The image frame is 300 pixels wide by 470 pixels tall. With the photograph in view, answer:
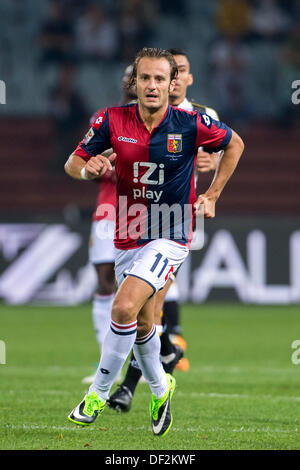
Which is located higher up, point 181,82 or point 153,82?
point 153,82

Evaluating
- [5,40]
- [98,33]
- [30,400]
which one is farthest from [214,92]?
[30,400]

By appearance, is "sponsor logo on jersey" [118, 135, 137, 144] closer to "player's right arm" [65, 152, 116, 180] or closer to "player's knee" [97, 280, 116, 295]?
"player's right arm" [65, 152, 116, 180]

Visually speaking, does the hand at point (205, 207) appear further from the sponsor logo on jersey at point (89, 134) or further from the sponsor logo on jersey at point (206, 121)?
the sponsor logo on jersey at point (89, 134)

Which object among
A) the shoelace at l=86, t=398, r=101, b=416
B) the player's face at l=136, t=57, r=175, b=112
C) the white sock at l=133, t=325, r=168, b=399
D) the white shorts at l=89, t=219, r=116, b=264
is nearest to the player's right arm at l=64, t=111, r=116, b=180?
the player's face at l=136, t=57, r=175, b=112

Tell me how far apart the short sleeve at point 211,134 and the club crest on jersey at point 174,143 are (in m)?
0.13

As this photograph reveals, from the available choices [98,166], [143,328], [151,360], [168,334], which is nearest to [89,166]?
[98,166]

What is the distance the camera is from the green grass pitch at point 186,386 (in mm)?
5113

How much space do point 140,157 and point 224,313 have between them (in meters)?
8.26

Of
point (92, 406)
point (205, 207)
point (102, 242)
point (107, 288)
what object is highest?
point (205, 207)

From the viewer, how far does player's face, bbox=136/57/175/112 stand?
5.25 meters

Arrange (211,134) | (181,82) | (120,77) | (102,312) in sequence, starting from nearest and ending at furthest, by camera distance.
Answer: (211,134) < (181,82) < (102,312) < (120,77)

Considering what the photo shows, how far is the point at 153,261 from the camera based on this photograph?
5.21 m

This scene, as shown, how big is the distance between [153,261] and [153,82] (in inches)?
40.8

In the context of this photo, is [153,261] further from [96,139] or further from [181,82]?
[181,82]
